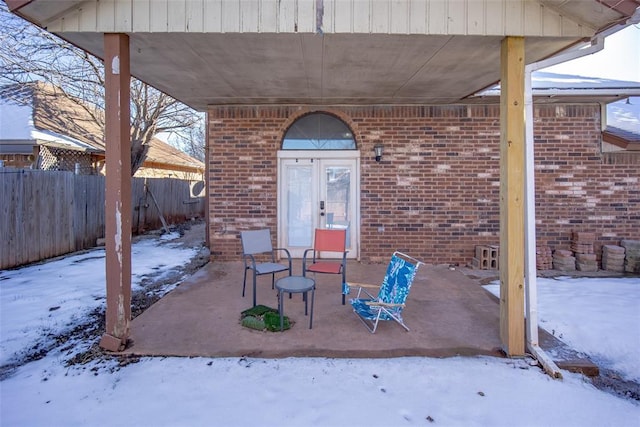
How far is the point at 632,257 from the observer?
259 inches

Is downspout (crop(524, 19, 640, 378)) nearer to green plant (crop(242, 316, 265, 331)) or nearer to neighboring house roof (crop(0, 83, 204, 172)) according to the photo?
green plant (crop(242, 316, 265, 331))

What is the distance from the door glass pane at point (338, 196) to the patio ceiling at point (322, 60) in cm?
142

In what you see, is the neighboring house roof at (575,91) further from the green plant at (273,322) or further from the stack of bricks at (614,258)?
the green plant at (273,322)

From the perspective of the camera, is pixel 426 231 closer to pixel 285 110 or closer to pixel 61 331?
pixel 285 110

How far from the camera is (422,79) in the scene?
5.11 meters

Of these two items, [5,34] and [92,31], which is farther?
[5,34]

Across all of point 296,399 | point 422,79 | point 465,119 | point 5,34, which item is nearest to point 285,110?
point 422,79

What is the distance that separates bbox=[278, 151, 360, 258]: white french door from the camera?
7.04m

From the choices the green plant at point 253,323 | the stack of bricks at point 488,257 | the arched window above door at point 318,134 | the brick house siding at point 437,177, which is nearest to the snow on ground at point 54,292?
the brick house siding at point 437,177

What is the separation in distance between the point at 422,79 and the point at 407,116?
1.72 m

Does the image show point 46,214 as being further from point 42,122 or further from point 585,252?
point 585,252

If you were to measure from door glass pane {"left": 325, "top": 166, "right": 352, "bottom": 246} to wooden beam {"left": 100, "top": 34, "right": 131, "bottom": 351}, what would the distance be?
4.15 meters

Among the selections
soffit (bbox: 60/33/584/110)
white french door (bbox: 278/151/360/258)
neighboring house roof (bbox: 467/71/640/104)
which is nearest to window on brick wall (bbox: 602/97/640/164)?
neighboring house roof (bbox: 467/71/640/104)

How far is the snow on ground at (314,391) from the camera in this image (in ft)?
8.03
